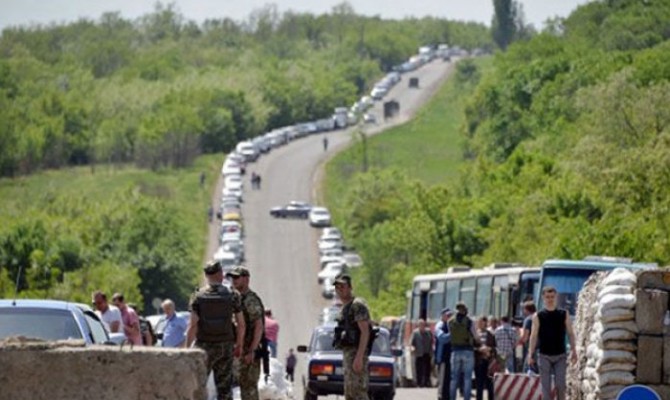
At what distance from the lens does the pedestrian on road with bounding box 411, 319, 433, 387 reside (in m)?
49.4

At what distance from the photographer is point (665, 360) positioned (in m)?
26.5

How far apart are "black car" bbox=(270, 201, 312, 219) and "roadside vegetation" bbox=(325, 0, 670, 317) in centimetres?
243

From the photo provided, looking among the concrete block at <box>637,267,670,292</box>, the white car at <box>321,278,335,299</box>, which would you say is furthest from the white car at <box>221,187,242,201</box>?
the concrete block at <box>637,267,670,292</box>

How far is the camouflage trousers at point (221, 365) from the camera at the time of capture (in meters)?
23.7

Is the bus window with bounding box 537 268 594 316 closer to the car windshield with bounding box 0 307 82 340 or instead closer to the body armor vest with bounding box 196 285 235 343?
the body armor vest with bounding box 196 285 235 343

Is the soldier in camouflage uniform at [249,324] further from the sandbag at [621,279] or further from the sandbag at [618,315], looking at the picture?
the sandbag at [621,279]

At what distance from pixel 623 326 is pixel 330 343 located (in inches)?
392

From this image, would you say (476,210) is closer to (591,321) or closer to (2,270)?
(2,270)

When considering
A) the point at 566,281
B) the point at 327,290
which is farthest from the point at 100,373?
the point at 327,290

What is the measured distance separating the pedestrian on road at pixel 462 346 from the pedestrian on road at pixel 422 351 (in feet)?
46.4

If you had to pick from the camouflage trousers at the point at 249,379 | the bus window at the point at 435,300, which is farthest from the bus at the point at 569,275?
the camouflage trousers at the point at 249,379

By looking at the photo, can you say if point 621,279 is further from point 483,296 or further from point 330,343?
point 483,296

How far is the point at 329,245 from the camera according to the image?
154 meters

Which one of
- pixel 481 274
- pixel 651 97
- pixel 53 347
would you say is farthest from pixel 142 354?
pixel 651 97
